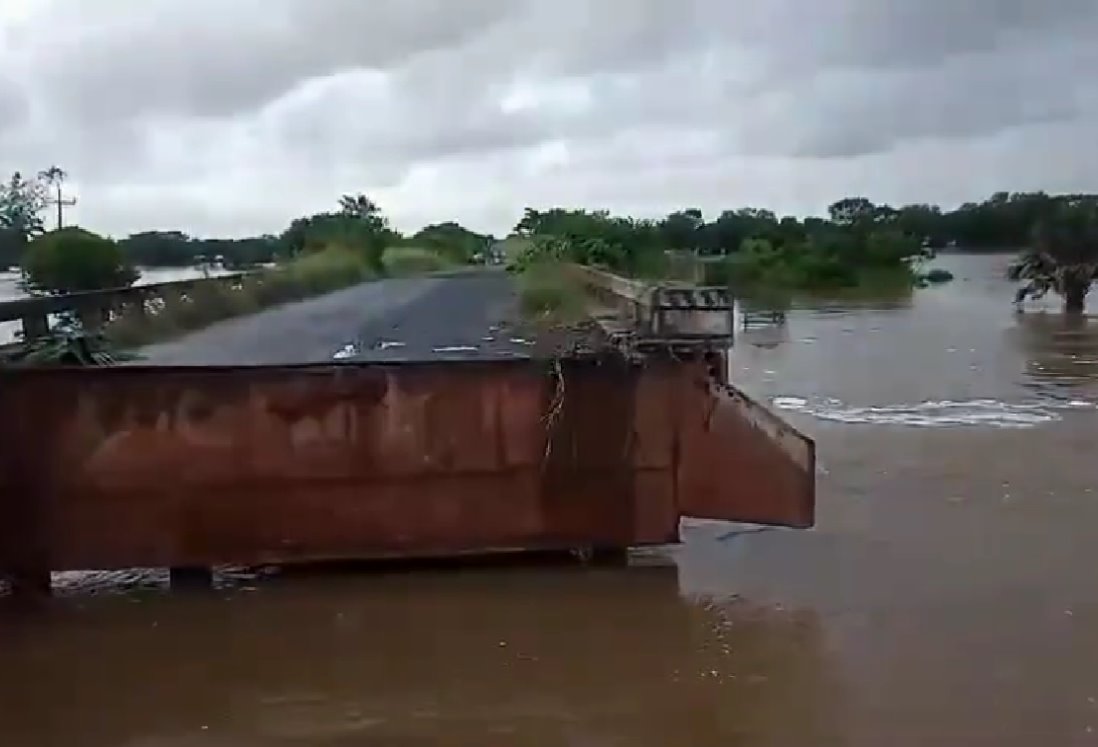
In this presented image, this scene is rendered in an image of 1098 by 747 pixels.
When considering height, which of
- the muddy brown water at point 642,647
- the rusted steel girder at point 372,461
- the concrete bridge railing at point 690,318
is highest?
the concrete bridge railing at point 690,318

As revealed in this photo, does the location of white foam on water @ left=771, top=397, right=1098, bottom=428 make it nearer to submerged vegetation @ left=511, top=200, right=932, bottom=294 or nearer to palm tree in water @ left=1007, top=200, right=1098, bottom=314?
submerged vegetation @ left=511, top=200, right=932, bottom=294

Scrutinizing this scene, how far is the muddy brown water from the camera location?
18.1 feet

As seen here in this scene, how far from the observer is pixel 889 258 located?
77.1 meters

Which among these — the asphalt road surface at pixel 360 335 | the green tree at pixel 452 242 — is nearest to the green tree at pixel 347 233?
the green tree at pixel 452 242

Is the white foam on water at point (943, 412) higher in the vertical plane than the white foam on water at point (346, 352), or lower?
lower

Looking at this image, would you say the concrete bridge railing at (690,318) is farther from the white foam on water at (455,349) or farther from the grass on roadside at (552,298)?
the white foam on water at (455,349)

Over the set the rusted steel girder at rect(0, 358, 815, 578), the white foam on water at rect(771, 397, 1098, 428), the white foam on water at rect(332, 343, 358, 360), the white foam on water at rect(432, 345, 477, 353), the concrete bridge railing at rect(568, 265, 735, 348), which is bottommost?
the white foam on water at rect(771, 397, 1098, 428)

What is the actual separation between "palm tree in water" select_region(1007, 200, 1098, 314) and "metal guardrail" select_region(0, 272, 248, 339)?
109 feet

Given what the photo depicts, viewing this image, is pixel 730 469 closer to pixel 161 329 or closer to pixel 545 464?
pixel 545 464

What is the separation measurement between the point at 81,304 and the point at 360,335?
3.42 metres

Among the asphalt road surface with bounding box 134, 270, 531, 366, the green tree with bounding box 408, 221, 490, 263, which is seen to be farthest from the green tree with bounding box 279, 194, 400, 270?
the asphalt road surface with bounding box 134, 270, 531, 366

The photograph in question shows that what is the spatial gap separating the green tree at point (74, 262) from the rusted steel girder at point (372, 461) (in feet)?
76.9

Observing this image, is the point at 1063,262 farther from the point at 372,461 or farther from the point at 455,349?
the point at 372,461

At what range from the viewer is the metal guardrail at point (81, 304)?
8938mm
